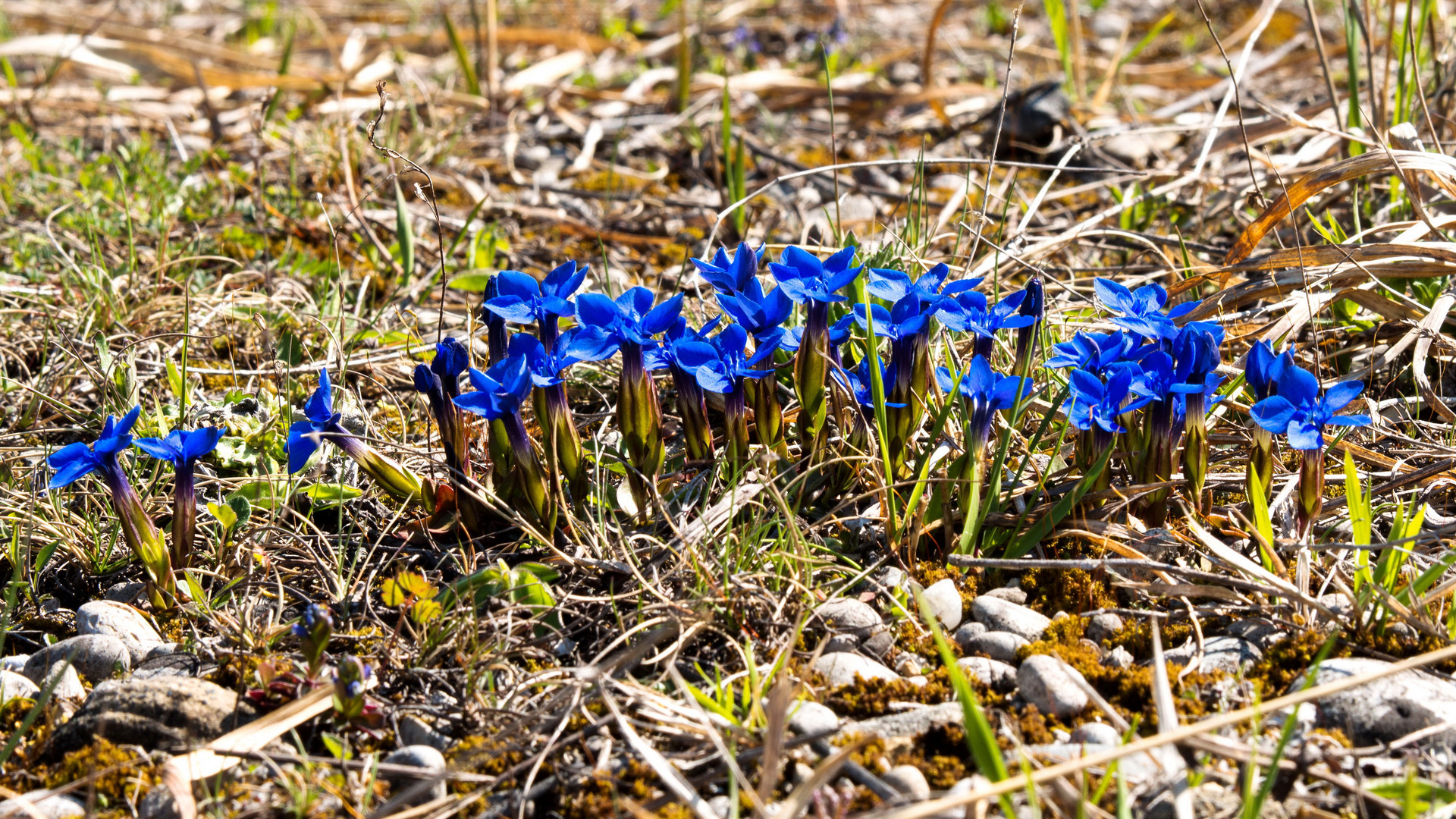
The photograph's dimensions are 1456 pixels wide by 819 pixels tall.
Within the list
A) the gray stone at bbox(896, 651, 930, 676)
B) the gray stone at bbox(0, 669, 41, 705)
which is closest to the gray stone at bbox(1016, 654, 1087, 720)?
the gray stone at bbox(896, 651, 930, 676)

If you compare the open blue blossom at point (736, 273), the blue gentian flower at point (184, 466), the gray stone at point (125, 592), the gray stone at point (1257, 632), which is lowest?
the gray stone at point (1257, 632)

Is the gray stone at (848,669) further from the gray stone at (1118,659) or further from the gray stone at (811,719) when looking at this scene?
the gray stone at (1118,659)

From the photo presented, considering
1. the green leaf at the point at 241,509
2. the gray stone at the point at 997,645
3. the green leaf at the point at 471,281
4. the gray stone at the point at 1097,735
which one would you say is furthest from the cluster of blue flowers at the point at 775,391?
the green leaf at the point at 471,281

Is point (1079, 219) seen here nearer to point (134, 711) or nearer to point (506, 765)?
point (506, 765)

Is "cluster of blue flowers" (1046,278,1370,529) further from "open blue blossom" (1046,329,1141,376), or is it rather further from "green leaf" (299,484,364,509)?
"green leaf" (299,484,364,509)

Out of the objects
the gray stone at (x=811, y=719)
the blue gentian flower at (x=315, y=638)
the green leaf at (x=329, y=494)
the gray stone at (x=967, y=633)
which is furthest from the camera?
the green leaf at (x=329, y=494)

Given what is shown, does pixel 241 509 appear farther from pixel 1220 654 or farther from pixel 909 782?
pixel 1220 654
